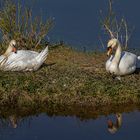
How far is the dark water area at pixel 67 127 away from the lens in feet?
39.1

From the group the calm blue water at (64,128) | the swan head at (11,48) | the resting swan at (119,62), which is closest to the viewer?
the calm blue water at (64,128)

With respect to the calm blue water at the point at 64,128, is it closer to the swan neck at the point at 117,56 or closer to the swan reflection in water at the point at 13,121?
the swan reflection in water at the point at 13,121

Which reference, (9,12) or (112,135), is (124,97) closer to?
(112,135)

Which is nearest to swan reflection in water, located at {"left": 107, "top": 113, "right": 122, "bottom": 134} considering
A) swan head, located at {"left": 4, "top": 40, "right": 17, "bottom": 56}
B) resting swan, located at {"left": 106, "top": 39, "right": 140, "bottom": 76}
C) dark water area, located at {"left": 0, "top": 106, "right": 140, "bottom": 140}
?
dark water area, located at {"left": 0, "top": 106, "right": 140, "bottom": 140}

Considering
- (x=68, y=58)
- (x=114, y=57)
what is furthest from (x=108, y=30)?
(x=114, y=57)

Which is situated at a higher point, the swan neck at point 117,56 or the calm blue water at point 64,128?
the swan neck at point 117,56

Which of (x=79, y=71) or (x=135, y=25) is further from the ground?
(x=135, y=25)

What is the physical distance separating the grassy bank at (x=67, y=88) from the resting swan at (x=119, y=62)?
5.1 inches

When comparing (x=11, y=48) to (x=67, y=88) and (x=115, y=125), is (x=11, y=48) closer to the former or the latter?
(x=67, y=88)

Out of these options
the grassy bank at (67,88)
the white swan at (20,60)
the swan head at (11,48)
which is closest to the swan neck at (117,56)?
the grassy bank at (67,88)

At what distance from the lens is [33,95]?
13.5m

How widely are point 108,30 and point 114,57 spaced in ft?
8.73

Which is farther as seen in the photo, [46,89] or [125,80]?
[125,80]

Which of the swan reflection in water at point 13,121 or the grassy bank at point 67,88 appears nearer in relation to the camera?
the swan reflection in water at point 13,121
